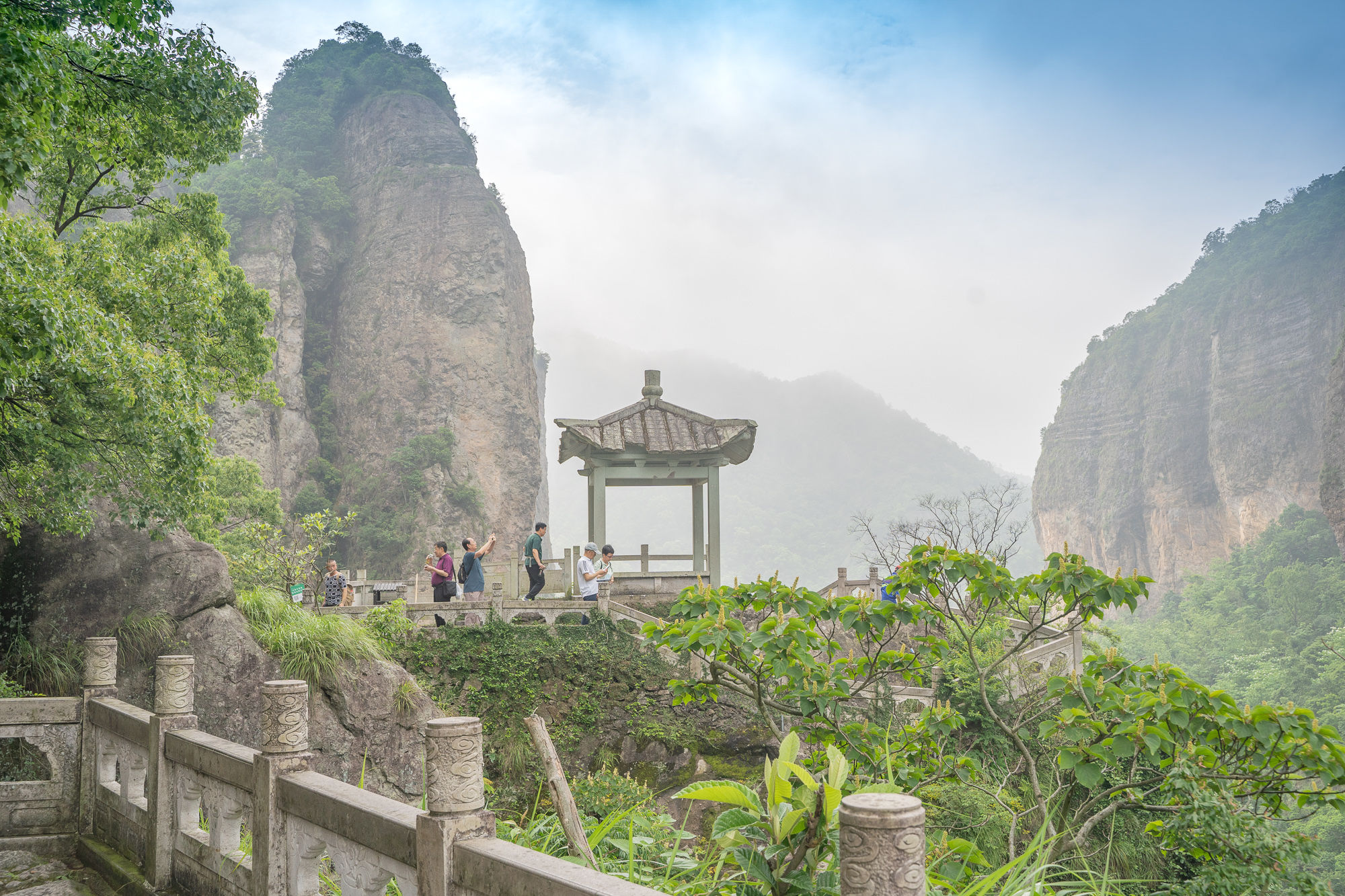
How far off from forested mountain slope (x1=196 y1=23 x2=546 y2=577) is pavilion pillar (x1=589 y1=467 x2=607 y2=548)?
23823mm

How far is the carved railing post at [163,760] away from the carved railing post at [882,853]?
424 cm

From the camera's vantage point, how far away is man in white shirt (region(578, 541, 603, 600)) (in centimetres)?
1243

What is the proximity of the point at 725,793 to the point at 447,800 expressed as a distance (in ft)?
2.83

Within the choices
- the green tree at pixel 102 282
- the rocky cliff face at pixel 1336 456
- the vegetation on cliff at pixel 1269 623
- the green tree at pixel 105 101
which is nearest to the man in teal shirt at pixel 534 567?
the green tree at pixel 102 282

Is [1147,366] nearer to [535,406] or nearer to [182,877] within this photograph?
[535,406]

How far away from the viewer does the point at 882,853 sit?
1.78 meters

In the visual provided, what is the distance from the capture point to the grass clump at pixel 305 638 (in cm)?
859

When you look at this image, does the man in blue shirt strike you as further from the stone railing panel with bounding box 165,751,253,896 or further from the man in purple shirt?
the stone railing panel with bounding box 165,751,253,896

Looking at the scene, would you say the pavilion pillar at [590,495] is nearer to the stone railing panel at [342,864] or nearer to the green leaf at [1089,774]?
the stone railing panel at [342,864]

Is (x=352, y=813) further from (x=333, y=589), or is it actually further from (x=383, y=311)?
(x=383, y=311)

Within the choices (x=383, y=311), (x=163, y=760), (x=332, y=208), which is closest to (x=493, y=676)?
(x=163, y=760)

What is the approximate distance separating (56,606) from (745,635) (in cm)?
671

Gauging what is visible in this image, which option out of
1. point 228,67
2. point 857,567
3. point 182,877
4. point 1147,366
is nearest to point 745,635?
point 182,877

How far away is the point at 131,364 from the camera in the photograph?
7109mm
